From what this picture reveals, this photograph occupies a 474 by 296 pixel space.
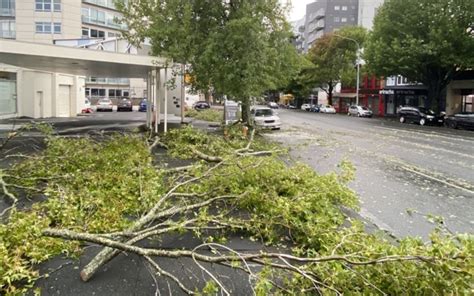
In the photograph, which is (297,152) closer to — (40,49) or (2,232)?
(40,49)

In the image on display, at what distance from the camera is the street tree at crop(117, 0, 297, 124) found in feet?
50.5

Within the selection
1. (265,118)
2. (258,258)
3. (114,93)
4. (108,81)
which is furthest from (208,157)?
(114,93)

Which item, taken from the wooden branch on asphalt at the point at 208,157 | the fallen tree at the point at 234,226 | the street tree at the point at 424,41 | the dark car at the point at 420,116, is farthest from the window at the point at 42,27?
the wooden branch on asphalt at the point at 208,157

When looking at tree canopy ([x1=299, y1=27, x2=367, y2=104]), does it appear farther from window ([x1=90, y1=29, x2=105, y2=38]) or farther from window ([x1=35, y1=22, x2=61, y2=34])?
window ([x1=90, y1=29, x2=105, y2=38])

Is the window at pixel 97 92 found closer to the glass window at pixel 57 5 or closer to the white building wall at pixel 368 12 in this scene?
the glass window at pixel 57 5

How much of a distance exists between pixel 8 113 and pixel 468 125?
32680mm

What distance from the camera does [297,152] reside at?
14602 millimetres

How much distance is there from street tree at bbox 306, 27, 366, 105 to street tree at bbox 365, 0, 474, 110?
69.1 feet

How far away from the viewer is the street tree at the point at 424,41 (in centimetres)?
3058

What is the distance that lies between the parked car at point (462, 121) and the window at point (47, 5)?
151 ft

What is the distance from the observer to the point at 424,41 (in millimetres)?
32531

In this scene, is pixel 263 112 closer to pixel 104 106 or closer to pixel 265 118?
pixel 265 118

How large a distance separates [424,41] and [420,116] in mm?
6569

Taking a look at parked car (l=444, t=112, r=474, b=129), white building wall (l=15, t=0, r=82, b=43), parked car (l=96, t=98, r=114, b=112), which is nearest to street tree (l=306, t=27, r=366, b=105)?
parked car (l=444, t=112, r=474, b=129)
